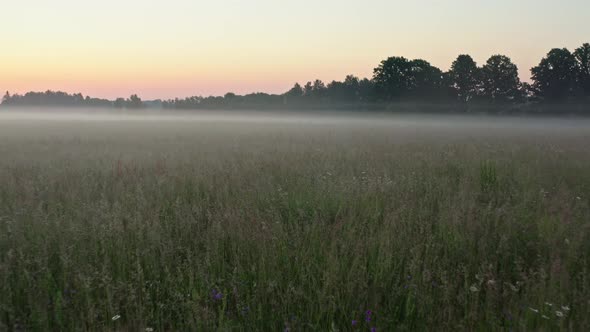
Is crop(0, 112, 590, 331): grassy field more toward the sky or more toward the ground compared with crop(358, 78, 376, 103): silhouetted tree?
more toward the ground

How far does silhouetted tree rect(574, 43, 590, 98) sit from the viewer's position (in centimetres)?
6288

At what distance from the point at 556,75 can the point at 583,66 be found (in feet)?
15.3

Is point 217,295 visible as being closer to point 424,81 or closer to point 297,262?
point 297,262

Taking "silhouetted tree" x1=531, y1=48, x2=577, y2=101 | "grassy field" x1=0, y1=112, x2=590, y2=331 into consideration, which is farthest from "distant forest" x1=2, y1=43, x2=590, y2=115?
"grassy field" x1=0, y1=112, x2=590, y2=331

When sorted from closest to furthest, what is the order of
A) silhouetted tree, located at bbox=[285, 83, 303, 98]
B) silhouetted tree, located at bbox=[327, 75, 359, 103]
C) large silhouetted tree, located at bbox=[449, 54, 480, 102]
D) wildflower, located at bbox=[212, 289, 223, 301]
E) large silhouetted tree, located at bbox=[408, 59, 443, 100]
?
wildflower, located at bbox=[212, 289, 223, 301] → large silhouetted tree, located at bbox=[449, 54, 480, 102] → large silhouetted tree, located at bbox=[408, 59, 443, 100] → silhouetted tree, located at bbox=[327, 75, 359, 103] → silhouetted tree, located at bbox=[285, 83, 303, 98]

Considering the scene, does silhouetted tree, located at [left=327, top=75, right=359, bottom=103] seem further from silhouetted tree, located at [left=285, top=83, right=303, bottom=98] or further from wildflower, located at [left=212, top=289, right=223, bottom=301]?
wildflower, located at [left=212, top=289, right=223, bottom=301]

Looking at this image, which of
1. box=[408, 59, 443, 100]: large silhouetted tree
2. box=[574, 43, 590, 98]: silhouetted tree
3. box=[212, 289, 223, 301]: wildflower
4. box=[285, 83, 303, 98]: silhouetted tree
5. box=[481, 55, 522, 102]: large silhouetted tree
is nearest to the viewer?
box=[212, 289, 223, 301]: wildflower

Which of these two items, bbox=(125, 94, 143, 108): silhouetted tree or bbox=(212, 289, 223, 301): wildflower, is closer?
bbox=(212, 289, 223, 301): wildflower

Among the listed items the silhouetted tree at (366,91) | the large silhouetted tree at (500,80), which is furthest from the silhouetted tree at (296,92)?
the large silhouetted tree at (500,80)

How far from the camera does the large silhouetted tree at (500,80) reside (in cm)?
7075

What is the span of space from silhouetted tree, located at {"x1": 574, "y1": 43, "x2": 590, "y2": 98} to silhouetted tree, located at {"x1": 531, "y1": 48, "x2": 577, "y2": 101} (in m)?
0.86

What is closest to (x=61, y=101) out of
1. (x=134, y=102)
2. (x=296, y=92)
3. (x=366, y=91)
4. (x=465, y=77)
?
(x=134, y=102)

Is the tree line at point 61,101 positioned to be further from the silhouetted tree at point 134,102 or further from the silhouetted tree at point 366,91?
the silhouetted tree at point 366,91

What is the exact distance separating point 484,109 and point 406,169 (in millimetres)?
72524
